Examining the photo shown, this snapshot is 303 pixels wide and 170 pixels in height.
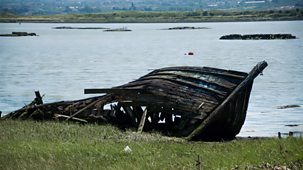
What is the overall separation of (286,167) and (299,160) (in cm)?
74

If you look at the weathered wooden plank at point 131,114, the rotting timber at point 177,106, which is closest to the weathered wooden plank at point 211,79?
the rotting timber at point 177,106

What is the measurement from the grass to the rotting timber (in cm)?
163

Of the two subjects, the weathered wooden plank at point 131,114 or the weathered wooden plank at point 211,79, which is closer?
the weathered wooden plank at point 211,79

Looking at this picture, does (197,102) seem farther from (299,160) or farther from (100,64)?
(100,64)

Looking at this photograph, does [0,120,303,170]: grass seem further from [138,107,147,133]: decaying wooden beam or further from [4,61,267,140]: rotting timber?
[4,61,267,140]: rotting timber

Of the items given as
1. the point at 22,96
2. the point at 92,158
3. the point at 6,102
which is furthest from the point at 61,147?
the point at 22,96

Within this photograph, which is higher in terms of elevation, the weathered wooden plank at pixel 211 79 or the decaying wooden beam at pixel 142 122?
the weathered wooden plank at pixel 211 79

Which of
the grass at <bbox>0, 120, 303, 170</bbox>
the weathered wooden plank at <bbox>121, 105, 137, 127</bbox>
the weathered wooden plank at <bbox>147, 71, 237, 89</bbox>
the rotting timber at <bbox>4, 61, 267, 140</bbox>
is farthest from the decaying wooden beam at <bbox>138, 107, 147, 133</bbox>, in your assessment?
the weathered wooden plank at <bbox>147, 71, 237, 89</bbox>

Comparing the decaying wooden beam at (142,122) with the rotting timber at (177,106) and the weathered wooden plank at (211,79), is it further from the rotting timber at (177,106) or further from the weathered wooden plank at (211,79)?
the weathered wooden plank at (211,79)

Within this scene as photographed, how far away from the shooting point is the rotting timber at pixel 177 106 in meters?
24.4

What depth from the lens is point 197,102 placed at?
24875 millimetres

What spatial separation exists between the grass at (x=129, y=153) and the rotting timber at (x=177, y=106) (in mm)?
1630

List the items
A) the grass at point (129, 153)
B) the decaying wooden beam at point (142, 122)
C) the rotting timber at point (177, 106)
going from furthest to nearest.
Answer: the decaying wooden beam at point (142, 122)
the rotting timber at point (177, 106)
the grass at point (129, 153)

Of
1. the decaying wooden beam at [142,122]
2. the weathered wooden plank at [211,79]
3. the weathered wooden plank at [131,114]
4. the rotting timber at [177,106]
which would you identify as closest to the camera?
the rotting timber at [177,106]
